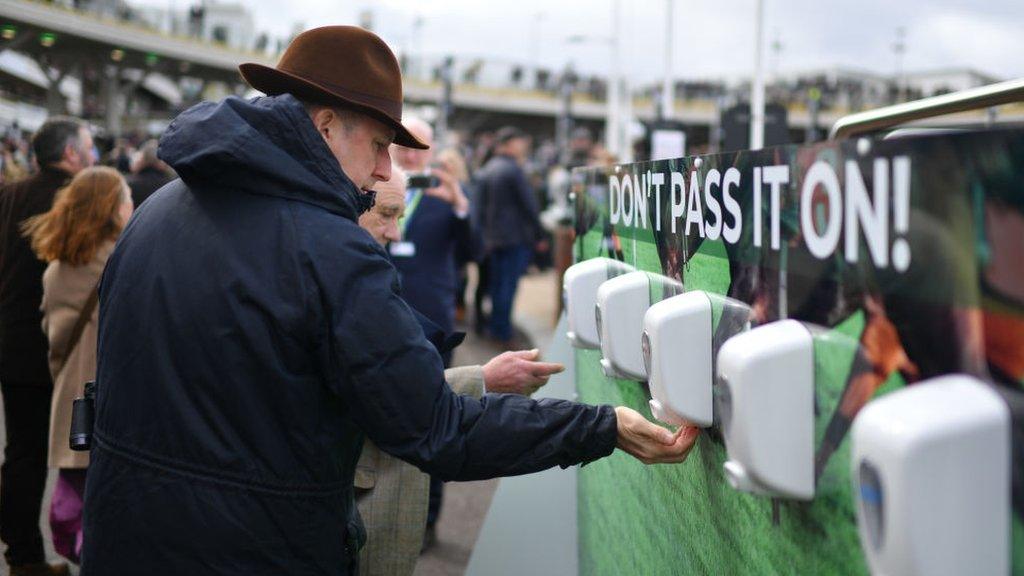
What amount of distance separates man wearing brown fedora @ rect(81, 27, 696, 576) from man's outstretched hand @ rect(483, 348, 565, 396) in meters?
0.46

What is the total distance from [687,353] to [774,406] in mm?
346

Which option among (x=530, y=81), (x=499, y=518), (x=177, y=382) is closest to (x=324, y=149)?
(x=177, y=382)

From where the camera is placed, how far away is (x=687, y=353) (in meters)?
1.65

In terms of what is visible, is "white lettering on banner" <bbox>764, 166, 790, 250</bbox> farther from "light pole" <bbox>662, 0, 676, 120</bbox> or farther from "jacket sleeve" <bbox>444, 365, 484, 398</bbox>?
"light pole" <bbox>662, 0, 676, 120</bbox>

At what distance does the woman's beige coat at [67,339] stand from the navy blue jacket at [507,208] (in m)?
6.89

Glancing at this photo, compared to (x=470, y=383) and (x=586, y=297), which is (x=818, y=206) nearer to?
(x=586, y=297)

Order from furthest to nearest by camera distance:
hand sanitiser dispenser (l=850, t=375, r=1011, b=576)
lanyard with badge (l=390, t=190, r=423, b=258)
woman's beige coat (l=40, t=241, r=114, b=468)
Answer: lanyard with badge (l=390, t=190, r=423, b=258), woman's beige coat (l=40, t=241, r=114, b=468), hand sanitiser dispenser (l=850, t=375, r=1011, b=576)

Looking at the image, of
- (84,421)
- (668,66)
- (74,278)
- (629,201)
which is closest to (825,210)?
(629,201)

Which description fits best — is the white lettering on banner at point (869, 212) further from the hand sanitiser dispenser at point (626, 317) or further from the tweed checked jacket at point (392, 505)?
the tweed checked jacket at point (392, 505)

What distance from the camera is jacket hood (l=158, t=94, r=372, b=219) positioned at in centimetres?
183

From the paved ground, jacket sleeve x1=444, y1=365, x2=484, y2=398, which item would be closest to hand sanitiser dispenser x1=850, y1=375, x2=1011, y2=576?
jacket sleeve x1=444, y1=365, x2=484, y2=398

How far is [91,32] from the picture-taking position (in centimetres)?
4566

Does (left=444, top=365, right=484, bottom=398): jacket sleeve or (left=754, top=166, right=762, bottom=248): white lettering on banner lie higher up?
(left=754, top=166, right=762, bottom=248): white lettering on banner

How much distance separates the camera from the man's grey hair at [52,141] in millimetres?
5121
